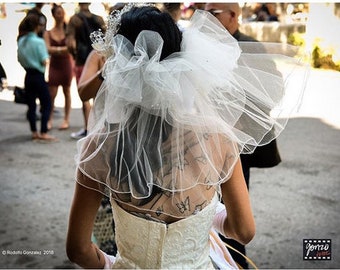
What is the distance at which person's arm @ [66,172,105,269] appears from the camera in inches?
43.5

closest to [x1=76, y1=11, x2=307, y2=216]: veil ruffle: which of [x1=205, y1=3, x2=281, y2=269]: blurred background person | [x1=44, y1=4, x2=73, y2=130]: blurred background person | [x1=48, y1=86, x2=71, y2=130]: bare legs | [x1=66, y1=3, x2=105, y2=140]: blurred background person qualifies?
[x1=205, y1=3, x2=281, y2=269]: blurred background person

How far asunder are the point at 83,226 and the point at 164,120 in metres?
0.34

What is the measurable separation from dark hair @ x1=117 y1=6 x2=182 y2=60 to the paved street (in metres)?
1.88

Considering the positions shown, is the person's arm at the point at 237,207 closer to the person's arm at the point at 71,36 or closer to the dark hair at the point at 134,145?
the dark hair at the point at 134,145

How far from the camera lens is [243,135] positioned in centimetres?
116

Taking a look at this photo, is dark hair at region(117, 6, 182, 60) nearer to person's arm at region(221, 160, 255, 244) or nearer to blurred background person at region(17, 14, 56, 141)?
person's arm at region(221, 160, 255, 244)

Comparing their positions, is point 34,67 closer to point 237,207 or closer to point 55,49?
point 55,49

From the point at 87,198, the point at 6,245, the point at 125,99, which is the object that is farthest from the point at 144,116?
the point at 6,245

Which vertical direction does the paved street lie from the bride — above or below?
below

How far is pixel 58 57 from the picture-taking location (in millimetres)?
4664

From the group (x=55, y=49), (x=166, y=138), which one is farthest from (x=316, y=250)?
(x=55, y=49)

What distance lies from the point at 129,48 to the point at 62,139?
3904mm

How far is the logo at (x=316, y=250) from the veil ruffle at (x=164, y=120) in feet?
5.47

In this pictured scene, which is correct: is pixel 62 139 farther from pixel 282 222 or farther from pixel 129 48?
pixel 129 48
